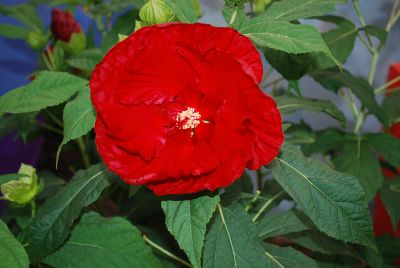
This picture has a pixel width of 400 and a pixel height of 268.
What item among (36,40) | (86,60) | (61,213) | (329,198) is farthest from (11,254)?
(36,40)

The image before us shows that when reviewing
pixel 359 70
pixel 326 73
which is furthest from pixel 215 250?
pixel 359 70

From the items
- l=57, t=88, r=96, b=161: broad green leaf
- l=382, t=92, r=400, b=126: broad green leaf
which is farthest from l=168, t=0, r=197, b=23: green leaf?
l=382, t=92, r=400, b=126: broad green leaf

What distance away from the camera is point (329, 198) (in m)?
0.54

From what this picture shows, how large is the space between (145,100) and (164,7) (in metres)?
0.09

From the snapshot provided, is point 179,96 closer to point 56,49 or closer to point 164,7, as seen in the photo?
point 164,7

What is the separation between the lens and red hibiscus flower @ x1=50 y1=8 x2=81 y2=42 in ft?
3.20

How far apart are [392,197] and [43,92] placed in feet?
2.19

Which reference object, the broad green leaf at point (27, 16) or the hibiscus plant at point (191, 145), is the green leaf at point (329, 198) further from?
the broad green leaf at point (27, 16)

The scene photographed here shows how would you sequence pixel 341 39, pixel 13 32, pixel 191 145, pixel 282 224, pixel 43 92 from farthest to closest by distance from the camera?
pixel 13 32 < pixel 341 39 < pixel 282 224 < pixel 43 92 < pixel 191 145

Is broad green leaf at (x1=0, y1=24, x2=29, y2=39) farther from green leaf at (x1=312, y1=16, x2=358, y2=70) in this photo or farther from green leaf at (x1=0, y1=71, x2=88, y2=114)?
green leaf at (x1=312, y1=16, x2=358, y2=70)

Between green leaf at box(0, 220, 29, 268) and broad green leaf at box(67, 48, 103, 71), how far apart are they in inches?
15.4

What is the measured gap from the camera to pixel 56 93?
58 centimetres

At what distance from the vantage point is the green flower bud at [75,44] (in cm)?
99

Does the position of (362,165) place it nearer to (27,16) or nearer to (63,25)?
(63,25)
